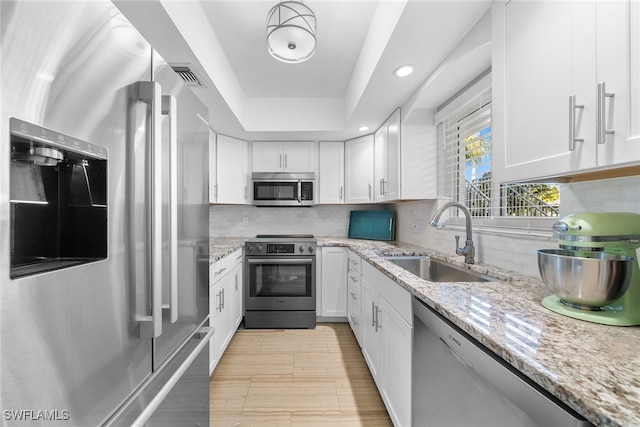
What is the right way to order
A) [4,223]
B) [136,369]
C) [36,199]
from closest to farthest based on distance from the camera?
[4,223]
[36,199]
[136,369]

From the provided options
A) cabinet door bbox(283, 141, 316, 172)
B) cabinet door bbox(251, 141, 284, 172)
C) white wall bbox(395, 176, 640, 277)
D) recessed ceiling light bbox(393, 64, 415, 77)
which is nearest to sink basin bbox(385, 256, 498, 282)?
white wall bbox(395, 176, 640, 277)

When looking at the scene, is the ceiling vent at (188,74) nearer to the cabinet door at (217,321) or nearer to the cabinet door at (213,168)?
the cabinet door at (213,168)

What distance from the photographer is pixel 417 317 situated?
122cm

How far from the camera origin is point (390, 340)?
5.10 ft

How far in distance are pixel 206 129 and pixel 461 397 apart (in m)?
1.48

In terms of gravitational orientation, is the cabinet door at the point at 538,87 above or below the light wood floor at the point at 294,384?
above

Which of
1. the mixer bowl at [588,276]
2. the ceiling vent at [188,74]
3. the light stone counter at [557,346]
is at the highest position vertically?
the ceiling vent at [188,74]

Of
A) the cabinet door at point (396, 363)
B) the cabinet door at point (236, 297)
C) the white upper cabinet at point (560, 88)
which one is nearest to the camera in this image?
the white upper cabinet at point (560, 88)

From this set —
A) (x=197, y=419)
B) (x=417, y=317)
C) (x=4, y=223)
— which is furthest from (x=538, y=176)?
(x=197, y=419)

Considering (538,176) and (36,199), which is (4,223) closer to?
(36,199)

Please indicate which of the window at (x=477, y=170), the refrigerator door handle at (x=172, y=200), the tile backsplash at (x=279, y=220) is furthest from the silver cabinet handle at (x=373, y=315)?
the tile backsplash at (x=279, y=220)

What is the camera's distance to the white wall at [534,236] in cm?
95

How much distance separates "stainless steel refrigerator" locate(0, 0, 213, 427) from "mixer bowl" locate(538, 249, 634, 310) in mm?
1184

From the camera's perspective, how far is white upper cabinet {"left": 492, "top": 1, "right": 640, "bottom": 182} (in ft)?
2.32
